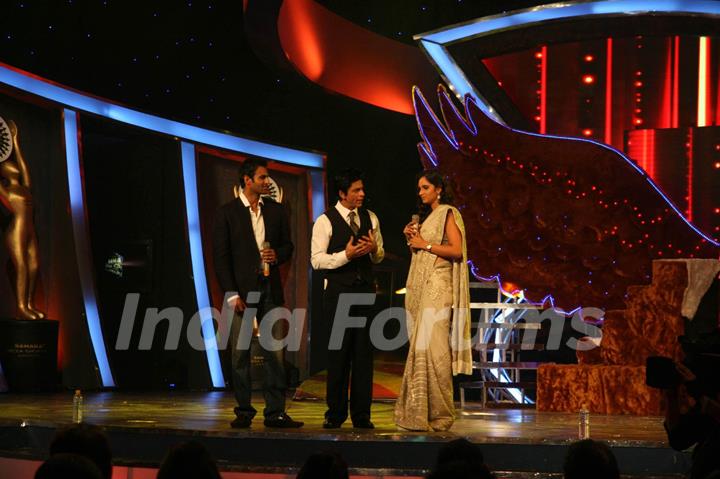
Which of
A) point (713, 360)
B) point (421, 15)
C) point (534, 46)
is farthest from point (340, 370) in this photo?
point (421, 15)

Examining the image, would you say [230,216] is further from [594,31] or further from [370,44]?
[370,44]

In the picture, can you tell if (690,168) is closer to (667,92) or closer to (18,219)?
(667,92)

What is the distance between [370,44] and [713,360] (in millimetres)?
9107

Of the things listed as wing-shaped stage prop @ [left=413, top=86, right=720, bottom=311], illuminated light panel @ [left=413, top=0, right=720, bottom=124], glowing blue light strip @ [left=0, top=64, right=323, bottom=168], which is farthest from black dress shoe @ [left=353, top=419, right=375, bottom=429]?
glowing blue light strip @ [left=0, top=64, right=323, bottom=168]

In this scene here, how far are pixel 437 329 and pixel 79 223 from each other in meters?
4.85

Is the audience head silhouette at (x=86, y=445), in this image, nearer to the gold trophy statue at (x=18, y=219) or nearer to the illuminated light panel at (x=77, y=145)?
the gold trophy statue at (x=18, y=219)

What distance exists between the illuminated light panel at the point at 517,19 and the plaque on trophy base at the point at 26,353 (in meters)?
4.30

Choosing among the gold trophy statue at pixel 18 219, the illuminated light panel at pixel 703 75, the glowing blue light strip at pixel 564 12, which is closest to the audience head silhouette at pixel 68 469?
the gold trophy statue at pixel 18 219

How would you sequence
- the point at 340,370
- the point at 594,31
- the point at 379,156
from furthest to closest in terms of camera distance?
1. the point at 379,156
2. the point at 594,31
3. the point at 340,370

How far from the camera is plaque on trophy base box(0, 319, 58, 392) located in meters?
9.37

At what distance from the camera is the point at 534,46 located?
10.1m

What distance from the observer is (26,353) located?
30.9 ft

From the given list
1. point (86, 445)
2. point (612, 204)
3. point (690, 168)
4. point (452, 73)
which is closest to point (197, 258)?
point (452, 73)

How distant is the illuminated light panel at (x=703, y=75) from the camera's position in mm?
10219
